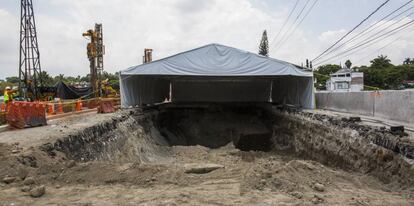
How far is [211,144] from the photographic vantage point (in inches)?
710

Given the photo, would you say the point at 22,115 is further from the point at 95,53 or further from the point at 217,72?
the point at 95,53

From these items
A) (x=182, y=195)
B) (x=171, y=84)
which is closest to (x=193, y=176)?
(x=182, y=195)

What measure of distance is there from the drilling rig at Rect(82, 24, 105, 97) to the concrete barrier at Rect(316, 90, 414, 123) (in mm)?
16497

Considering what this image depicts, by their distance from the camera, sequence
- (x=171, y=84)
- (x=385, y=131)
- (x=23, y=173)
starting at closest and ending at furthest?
(x=23, y=173), (x=385, y=131), (x=171, y=84)

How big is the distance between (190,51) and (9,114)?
26.8ft

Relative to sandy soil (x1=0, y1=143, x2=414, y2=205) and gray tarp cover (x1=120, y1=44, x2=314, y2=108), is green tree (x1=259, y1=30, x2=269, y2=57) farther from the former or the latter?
sandy soil (x1=0, y1=143, x2=414, y2=205)

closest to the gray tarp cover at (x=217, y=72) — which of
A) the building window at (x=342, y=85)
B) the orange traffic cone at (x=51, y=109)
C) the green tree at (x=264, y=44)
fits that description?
the orange traffic cone at (x=51, y=109)

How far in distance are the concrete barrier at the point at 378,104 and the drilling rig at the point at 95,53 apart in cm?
1650

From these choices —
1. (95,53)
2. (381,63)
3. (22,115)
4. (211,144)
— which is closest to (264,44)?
(381,63)

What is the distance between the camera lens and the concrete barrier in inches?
430

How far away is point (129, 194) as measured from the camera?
5.38m

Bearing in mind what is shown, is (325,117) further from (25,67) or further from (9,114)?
(25,67)

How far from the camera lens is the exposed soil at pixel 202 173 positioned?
5.21 metres

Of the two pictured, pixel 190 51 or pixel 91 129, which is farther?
pixel 190 51
